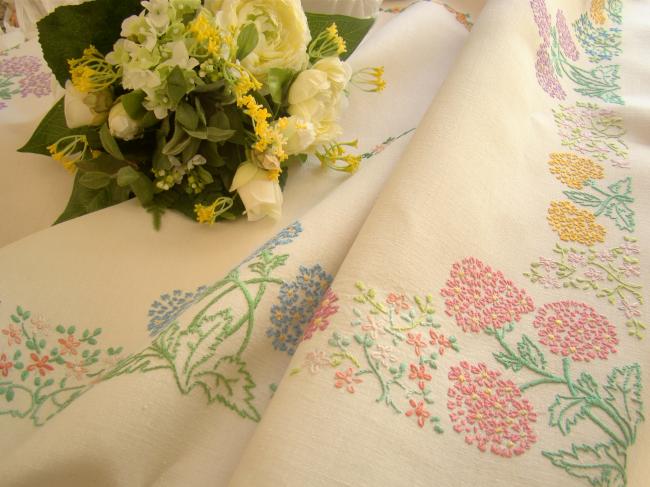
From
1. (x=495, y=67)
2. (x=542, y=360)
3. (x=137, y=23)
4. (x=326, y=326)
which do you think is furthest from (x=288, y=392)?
(x=495, y=67)

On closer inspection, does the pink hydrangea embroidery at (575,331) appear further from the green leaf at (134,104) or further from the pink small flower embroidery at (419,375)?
the green leaf at (134,104)

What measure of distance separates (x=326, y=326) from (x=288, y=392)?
0.28ft

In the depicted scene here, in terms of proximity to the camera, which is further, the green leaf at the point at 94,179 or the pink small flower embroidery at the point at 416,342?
the green leaf at the point at 94,179

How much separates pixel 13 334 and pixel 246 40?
19.7 inches

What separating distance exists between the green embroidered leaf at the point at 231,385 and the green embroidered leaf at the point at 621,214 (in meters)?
0.57

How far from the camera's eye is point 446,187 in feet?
2.33

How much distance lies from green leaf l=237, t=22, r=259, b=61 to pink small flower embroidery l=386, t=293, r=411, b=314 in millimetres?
415

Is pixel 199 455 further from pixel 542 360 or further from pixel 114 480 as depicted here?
pixel 542 360

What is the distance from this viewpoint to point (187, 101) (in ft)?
2.48

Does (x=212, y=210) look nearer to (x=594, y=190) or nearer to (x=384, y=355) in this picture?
(x=384, y=355)

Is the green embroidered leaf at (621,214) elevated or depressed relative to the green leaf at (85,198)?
depressed

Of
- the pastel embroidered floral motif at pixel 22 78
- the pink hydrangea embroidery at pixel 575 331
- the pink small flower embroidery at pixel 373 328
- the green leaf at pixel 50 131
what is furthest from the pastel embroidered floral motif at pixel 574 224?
the pastel embroidered floral motif at pixel 22 78

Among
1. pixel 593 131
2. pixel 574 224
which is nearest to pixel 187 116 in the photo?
pixel 574 224

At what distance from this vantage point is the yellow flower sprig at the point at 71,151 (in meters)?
0.79
